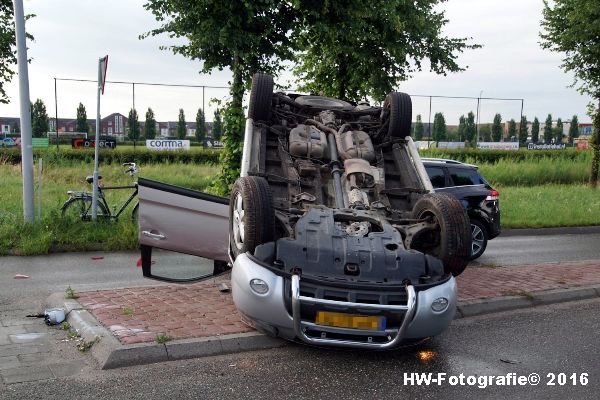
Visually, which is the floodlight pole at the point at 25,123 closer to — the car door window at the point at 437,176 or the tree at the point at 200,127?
the car door window at the point at 437,176

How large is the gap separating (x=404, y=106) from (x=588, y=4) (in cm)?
1314

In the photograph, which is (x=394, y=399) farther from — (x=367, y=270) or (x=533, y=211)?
(x=533, y=211)

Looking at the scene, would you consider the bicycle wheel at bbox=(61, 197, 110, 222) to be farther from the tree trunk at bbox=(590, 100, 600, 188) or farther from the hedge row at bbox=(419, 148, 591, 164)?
the hedge row at bbox=(419, 148, 591, 164)

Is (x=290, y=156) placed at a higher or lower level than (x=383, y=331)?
higher

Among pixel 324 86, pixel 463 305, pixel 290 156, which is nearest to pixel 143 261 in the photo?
pixel 290 156

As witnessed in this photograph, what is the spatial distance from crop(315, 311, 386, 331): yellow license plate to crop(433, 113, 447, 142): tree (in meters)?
29.7

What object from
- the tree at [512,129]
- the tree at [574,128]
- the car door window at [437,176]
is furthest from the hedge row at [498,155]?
the tree at [574,128]

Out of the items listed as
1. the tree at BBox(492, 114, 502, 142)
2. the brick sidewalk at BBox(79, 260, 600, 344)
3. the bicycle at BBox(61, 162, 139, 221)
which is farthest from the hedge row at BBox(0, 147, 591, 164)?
the brick sidewalk at BBox(79, 260, 600, 344)

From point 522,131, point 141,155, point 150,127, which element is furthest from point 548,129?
point 141,155

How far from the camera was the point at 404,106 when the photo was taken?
23.5 feet

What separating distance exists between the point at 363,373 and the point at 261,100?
3532 millimetres

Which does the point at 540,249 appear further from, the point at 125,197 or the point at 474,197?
the point at 125,197

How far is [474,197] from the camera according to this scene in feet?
33.1

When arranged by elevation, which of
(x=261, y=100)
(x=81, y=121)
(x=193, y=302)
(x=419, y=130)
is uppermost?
(x=81, y=121)
